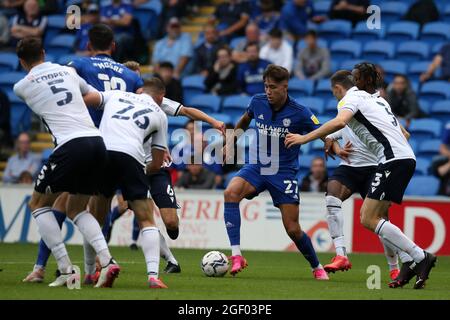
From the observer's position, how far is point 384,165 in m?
10.6

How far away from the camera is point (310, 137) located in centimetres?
1038

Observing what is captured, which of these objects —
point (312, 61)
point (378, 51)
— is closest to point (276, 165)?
point (312, 61)

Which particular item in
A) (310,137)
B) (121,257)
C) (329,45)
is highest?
(329,45)

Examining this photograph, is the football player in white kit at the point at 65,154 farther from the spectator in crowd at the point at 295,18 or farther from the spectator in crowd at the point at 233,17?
Answer: the spectator in crowd at the point at 233,17

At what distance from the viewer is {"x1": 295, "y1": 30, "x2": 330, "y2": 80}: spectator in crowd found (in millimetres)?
20344

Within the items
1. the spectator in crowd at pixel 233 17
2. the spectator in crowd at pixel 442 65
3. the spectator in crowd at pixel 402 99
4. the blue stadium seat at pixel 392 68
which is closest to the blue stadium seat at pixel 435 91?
the spectator in crowd at pixel 442 65

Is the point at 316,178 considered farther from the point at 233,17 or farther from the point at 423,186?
the point at 233,17

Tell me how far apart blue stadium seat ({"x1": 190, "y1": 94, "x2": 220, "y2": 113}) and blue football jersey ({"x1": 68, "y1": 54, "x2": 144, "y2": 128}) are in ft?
31.0

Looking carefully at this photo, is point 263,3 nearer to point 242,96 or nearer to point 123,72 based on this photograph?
point 242,96

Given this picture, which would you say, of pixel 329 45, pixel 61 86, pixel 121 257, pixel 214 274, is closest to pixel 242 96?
pixel 329 45

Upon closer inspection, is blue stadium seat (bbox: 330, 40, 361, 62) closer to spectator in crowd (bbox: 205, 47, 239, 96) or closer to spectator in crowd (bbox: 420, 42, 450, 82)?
spectator in crowd (bbox: 420, 42, 450, 82)
